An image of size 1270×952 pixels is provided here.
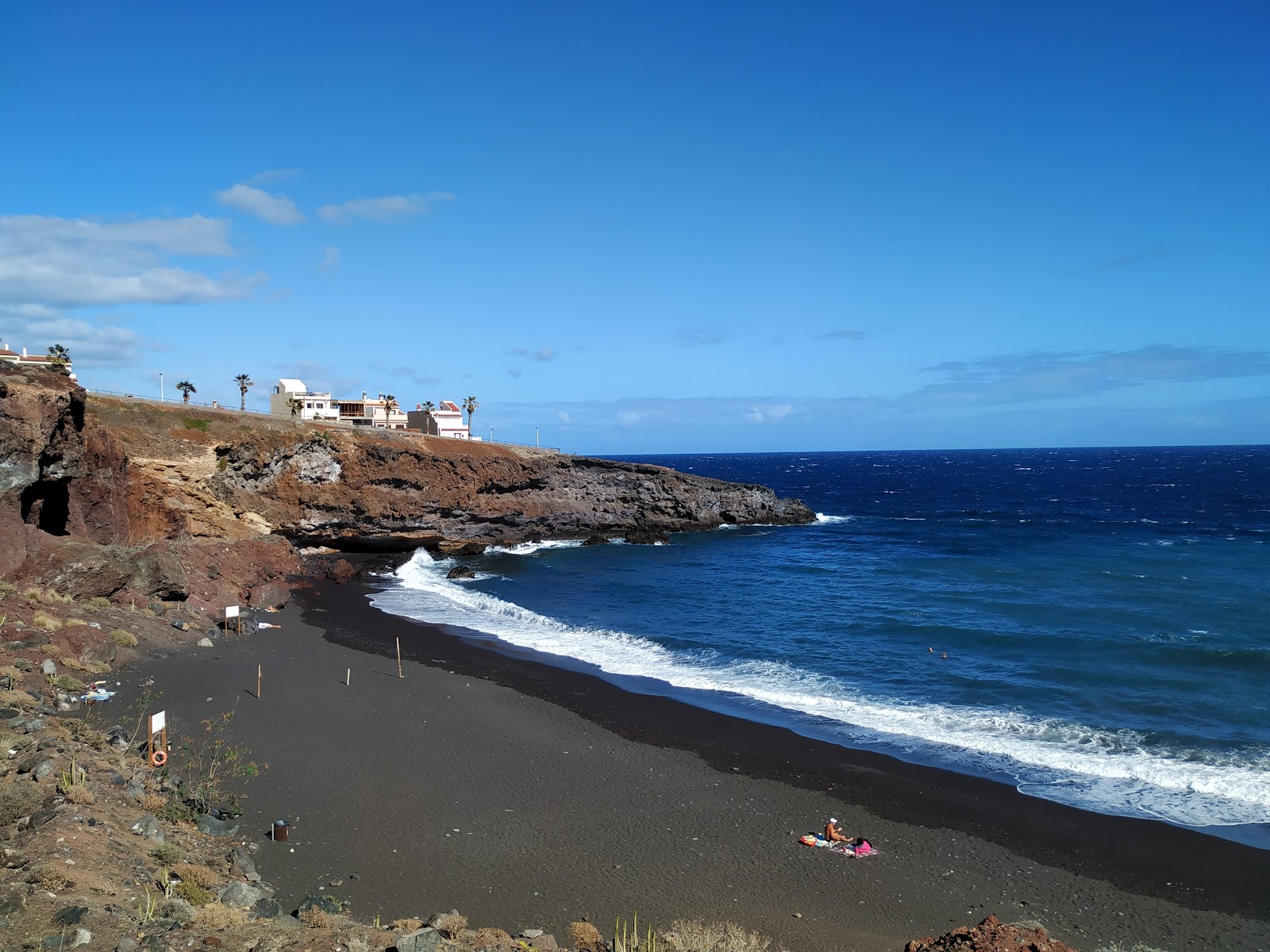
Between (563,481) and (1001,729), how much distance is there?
4353cm

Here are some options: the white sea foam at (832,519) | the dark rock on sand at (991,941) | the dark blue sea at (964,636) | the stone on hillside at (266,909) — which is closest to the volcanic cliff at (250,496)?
the white sea foam at (832,519)

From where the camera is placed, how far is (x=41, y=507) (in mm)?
28625

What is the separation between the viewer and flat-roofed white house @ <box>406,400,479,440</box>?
72188 millimetres

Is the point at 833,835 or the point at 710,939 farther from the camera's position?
the point at 833,835

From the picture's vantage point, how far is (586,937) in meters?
11.2

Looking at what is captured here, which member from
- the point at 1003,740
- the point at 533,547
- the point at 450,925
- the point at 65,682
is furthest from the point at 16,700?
the point at 533,547

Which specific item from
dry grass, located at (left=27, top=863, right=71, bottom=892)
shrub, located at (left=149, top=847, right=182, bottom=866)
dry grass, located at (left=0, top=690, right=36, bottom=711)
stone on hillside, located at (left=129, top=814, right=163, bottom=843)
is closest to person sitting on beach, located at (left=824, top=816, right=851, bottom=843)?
shrub, located at (left=149, top=847, right=182, bottom=866)

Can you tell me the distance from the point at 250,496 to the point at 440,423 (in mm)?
30220

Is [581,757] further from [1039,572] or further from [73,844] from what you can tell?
[1039,572]

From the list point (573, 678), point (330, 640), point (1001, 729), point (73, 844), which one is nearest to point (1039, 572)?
point (1001, 729)

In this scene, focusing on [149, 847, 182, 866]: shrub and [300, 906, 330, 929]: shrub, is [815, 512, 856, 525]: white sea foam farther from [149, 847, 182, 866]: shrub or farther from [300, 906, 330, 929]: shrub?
[149, 847, 182, 866]: shrub

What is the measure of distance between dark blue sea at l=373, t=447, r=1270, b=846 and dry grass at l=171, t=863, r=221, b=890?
14.9m

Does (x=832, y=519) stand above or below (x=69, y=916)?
above

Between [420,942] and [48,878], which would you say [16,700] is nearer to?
[48,878]
